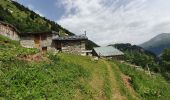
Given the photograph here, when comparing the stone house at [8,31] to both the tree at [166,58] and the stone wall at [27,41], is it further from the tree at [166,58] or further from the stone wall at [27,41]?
the tree at [166,58]

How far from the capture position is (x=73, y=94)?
109 feet

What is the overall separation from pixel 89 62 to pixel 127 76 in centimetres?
728

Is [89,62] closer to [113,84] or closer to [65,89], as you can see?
[113,84]

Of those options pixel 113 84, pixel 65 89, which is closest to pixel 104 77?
pixel 113 84

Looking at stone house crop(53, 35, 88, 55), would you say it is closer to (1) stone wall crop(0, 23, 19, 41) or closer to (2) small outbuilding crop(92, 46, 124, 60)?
(1) stone wall crop(0, 23, 19, 41)

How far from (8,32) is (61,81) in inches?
1553

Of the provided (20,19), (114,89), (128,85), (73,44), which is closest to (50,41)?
(73,44)

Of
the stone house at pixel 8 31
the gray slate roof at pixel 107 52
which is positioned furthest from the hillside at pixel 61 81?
the gray slate roof at pixel 107 52

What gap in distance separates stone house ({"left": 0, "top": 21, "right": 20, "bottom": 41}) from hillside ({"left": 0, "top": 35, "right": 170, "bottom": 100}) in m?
23.5

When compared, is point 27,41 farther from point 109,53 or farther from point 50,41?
point 109,53

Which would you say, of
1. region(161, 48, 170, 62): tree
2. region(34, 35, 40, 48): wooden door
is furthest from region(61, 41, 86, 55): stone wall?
region(161, 48, 170, 62): tree

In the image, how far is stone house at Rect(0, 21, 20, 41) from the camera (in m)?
69.1

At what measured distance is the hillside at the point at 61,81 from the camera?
97.5 ft

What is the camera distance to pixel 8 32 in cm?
7200
